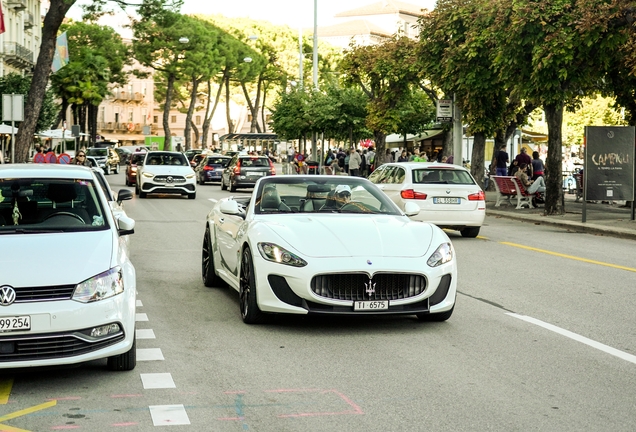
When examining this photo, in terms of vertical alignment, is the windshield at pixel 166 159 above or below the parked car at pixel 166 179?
above

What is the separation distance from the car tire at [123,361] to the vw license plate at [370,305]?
2059mm

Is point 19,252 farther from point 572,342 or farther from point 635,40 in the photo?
point 635,40

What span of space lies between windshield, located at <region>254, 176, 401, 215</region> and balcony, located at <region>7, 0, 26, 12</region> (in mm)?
66618

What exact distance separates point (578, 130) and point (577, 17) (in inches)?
2299

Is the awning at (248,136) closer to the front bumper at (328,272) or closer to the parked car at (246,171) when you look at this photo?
the parked car at (246,171)

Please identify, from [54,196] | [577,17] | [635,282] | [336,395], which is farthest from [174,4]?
[336,395]

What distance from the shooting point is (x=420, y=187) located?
2022cm

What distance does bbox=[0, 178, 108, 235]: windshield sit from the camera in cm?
830

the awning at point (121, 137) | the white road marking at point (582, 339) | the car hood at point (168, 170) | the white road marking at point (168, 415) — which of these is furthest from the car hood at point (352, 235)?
the awning at point (121, 137)

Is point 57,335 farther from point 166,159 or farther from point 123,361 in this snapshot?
point 166,159

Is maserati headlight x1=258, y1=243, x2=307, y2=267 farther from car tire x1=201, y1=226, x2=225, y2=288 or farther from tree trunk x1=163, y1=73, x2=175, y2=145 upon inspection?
tree trunk x1=163, y1=73, x2=175, y2=145

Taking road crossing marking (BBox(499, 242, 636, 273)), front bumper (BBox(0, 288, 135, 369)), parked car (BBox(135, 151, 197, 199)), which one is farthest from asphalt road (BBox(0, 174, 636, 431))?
parked car (BBox(135, 151, 197, 199))

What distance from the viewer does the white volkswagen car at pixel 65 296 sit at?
6.70 m

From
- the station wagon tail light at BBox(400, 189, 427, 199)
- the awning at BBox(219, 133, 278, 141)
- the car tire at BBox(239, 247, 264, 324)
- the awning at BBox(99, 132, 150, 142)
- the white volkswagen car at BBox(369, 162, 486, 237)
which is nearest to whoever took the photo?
the car tire at BBox(239, 247, 264, 324)
